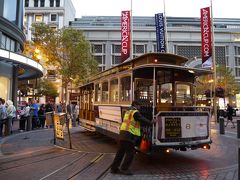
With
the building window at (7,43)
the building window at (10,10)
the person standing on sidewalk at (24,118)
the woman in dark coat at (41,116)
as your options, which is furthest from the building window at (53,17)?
the person standing on sidewalk at (24,118)

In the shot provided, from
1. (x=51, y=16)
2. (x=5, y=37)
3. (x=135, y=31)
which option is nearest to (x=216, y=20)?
(x=135, y=31)

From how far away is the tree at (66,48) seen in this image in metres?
35.9

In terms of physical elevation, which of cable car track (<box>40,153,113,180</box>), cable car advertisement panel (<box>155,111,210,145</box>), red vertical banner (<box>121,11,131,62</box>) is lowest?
cable car track (<box>40,153,113,180</box>)

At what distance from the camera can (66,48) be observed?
36.0 metres

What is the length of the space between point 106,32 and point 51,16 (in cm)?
1500

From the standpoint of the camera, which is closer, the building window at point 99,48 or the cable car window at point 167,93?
the cable car window at point 167,93

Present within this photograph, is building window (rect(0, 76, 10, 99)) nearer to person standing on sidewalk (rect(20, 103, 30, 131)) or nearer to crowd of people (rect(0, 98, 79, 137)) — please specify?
crowd of people (rect(0, 98, 79, 137))

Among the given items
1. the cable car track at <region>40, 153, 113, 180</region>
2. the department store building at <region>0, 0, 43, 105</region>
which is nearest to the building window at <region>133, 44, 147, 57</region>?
the department store building at <region>0, 0, 43, 105</region>

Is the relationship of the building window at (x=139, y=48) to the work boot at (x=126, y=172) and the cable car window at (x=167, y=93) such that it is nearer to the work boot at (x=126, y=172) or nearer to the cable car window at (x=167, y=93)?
the cable car window at (x=167, y=93)

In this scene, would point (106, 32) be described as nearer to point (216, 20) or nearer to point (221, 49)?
point (221, 49)

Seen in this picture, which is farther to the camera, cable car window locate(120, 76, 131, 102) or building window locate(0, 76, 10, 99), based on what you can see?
building window locate(0, 76, 10, 99)

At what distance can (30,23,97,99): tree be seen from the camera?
3591cm

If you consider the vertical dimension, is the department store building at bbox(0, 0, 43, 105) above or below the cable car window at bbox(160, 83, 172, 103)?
above

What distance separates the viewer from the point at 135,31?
63.0 m
